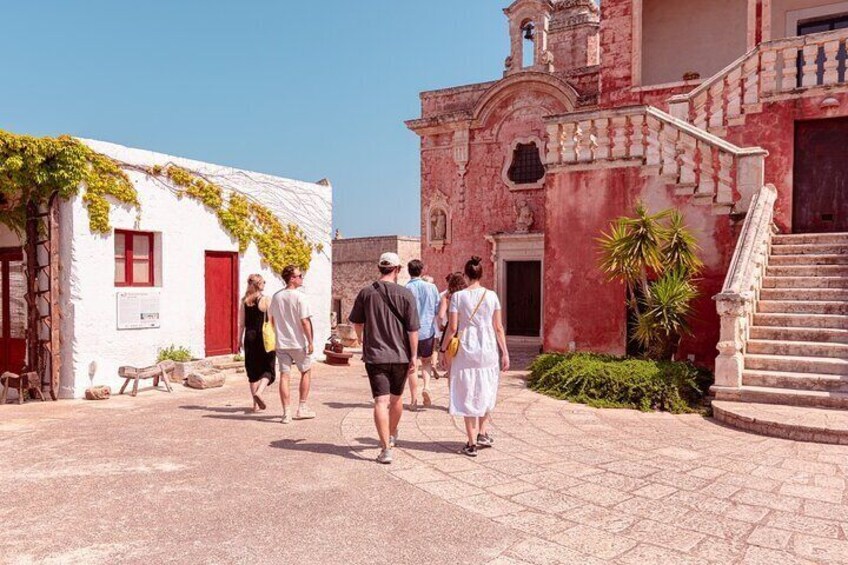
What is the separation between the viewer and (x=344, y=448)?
575 cm

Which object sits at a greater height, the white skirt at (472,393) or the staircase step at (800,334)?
the staircase step at (800,334)

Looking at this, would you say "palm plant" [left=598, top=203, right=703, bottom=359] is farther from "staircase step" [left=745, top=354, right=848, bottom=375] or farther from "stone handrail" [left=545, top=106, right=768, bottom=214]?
"staircase step" [left=745, top=354, right=848, bottom=375]

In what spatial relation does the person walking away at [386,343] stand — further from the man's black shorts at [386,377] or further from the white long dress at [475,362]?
the white long dress at [475,362]

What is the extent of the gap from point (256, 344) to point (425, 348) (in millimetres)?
2086

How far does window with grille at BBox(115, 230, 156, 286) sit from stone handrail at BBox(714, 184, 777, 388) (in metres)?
8.79

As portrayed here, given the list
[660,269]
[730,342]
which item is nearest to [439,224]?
[660,269]

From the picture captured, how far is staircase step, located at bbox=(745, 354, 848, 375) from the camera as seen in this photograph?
283 inches

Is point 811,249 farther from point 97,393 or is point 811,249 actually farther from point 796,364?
point 97,393

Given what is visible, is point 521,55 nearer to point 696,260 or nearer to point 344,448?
point 696,260

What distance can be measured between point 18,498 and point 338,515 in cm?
243

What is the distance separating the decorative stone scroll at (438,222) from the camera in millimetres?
19516

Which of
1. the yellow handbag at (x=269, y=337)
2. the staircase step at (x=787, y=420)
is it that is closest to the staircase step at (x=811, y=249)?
the staircase step at (x=787, y=420)

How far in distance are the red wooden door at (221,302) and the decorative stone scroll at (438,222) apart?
8.94 metres

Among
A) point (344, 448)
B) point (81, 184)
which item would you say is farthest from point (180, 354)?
point (344, 448)
